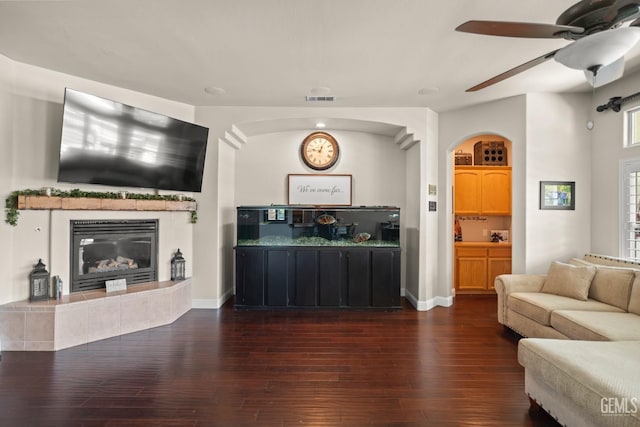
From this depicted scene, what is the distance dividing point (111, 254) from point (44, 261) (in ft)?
2.06

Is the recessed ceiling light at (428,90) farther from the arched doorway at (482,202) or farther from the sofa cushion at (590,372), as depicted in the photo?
the sofa cushion at (590,372)

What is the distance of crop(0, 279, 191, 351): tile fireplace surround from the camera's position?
A: 3.10 m

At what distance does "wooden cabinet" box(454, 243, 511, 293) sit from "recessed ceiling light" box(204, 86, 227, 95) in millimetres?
4231

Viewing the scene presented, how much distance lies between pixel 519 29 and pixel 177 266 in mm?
4296

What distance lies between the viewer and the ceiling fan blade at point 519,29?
68.3 inches

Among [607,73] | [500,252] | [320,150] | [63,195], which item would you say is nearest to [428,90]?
[320,150]

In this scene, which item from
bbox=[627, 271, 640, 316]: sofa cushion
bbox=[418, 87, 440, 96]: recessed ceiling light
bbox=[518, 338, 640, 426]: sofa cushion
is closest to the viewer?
bbox=[518, 338, 640, 426]: sofa cushion

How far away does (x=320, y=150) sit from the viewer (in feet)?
16.7

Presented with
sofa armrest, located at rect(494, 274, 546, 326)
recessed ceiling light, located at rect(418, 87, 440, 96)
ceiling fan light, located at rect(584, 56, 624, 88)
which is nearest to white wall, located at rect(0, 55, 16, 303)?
recessed ceiling light, located at rect(418, 87, 440, 96)

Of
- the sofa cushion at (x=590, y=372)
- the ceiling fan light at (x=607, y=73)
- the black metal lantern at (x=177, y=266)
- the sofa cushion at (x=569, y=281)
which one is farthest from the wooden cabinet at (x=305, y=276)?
the ceiling fan light at (x=607, y=73)

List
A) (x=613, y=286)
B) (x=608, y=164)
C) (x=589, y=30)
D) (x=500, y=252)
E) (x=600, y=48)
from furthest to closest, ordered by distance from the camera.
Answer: (x=500, y=252)
(x=608, y=164)
(x=613, y=286)
(x=589, y=30)
(x=600, y=48)

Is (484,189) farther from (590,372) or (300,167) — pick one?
(590,372)

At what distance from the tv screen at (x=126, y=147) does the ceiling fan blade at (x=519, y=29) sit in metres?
3.43

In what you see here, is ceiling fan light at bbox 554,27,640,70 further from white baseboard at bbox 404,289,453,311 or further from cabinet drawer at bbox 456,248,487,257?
cabinet drawer at bbox 456,248,487,257
